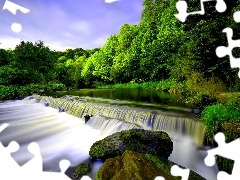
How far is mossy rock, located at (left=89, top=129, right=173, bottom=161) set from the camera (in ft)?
18.3

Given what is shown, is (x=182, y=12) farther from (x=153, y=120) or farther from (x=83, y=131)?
(x=83, y=131)

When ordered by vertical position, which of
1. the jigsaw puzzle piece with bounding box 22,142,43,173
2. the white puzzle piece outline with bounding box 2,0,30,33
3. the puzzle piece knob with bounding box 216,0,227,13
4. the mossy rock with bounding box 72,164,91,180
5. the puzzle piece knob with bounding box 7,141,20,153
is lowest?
the mossy rock with bounding box 72,164,91,180

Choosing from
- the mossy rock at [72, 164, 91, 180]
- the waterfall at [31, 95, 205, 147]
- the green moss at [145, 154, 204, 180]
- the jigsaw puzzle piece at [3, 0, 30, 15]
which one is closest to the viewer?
the jigsaw puzzle piece at [3, 0, 30, 15]

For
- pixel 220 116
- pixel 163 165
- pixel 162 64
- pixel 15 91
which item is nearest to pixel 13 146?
pixel 163 165

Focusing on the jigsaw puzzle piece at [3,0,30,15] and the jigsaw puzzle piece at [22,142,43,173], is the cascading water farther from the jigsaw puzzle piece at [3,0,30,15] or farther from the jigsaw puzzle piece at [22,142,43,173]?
the jigsaw puzzle piece at [3,0,30,15]

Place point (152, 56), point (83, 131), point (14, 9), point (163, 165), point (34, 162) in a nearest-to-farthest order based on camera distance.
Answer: point (14, 9) → point (163, 165) → point (34, 162) → point (83, 131) → point (152, 56)

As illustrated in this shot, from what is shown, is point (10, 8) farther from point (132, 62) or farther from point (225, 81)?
point (132, 62)

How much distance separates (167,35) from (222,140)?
19967 mm

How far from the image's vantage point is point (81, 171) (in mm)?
5285

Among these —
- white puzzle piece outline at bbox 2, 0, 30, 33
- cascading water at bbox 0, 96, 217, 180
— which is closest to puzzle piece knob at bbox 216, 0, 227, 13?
white puzzle piece outline at bbox 2, 0, 30, 33

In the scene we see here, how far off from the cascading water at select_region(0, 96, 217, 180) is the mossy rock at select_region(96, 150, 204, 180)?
194 cm

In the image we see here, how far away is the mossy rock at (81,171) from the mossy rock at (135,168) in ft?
4.17

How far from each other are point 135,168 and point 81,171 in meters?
2.00

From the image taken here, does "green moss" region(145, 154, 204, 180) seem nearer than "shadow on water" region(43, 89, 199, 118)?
Yes
